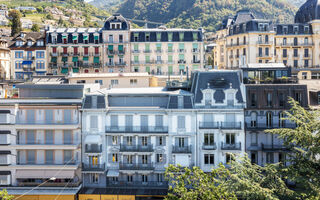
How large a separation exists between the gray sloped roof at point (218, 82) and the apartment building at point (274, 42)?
27200 millimetres

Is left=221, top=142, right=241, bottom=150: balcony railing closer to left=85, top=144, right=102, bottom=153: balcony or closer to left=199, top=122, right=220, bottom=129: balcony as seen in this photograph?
left=199, top=122, right=220, bottom=129: balcony

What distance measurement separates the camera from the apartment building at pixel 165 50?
200 ft

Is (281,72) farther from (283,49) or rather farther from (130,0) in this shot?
(130,0)

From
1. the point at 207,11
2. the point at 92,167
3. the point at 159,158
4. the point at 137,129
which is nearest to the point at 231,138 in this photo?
the point at 159,158

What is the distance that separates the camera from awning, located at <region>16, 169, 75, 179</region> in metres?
37.0

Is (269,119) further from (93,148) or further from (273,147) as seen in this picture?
(93,148)

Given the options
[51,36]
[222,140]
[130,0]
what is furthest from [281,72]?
[130,0]

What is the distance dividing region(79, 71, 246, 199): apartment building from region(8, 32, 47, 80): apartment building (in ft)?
99.2

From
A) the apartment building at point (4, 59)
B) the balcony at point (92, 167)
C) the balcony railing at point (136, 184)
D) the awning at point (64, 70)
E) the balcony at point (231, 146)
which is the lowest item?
the balcony railing at point (136, 184)

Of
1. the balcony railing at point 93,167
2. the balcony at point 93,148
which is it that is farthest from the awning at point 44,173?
the balcony at point 93,148

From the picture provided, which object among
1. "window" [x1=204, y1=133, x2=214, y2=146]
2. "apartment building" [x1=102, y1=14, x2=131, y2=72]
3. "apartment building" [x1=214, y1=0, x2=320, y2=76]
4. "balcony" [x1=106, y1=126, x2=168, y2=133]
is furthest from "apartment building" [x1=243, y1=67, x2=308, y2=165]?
"apartment building" [x1=102, y1=14, x2=131, y2=72]

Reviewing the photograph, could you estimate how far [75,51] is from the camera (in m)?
61.1

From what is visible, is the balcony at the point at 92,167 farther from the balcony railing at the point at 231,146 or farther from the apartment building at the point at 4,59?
the apartment building at the point at 4,59

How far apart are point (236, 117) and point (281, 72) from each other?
894cm
